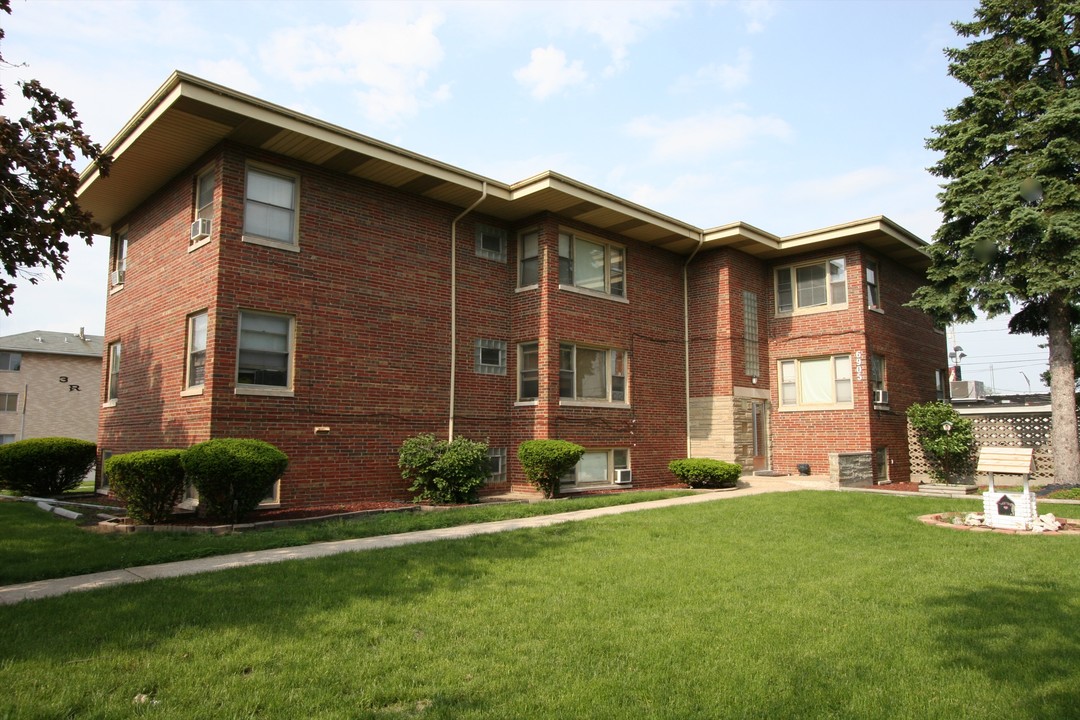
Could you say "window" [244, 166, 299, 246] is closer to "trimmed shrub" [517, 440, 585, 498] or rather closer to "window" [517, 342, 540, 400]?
"window" [517, 342, 540, 400]

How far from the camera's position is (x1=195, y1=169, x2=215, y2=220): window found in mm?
12500

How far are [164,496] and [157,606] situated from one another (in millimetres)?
5162

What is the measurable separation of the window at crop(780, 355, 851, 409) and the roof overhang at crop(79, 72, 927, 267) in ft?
10.3

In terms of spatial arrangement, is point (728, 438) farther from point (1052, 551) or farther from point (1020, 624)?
point (1020, 624)

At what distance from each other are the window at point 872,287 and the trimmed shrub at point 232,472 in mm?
15586

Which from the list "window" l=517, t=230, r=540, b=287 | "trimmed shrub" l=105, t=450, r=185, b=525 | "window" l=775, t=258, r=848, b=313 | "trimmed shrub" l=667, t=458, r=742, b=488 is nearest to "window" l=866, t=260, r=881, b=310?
"window" l=775, t=258, r=848, b=313

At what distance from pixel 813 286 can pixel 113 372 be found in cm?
1789

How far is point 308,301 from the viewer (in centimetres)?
1249

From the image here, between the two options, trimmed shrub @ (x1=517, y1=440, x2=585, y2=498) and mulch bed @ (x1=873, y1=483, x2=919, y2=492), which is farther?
mulch bed @ (x1=873, y1=483, x2=919, y2=492)

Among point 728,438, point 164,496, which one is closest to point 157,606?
point 164,496

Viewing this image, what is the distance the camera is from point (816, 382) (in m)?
18.6

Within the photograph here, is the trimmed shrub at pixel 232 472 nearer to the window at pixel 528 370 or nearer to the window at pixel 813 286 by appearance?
the window at pixel 528 370

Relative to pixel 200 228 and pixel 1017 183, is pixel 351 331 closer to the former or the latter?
pixel 200 228

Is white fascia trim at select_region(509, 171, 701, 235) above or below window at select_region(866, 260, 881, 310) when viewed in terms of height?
above
